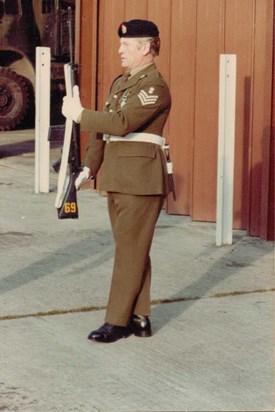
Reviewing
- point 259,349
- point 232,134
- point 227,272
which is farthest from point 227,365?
point 232,134

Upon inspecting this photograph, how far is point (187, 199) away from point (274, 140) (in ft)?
4.50

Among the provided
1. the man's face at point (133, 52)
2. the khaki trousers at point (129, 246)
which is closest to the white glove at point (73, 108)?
the man's face at point (133, 52)

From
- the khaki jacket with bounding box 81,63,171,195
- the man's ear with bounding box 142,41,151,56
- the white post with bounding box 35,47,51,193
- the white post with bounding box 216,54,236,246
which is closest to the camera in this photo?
the khaki jacket with bounding box 81,63,171,195

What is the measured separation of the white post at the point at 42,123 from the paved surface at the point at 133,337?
1.12 m

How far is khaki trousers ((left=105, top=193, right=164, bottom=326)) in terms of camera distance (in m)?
6.50

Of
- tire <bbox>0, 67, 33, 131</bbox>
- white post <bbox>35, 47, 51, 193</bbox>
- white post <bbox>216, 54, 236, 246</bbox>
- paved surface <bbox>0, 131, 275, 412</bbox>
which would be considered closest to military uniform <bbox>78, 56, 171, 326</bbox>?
paved surface <bbox>0, 131, 275, 412</bbox>

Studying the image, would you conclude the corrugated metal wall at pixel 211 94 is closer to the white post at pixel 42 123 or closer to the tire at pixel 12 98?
the white post at pixel 42 123

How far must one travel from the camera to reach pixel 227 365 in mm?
6266

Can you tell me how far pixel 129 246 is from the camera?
21.4 feet

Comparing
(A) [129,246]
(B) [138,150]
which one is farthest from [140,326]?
(B) [138,150]

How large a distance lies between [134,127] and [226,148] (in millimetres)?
3459

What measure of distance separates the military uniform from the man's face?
47mm

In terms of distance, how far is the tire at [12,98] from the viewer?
21188 mm

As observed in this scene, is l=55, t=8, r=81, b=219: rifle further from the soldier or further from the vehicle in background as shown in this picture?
the vehicle in background
